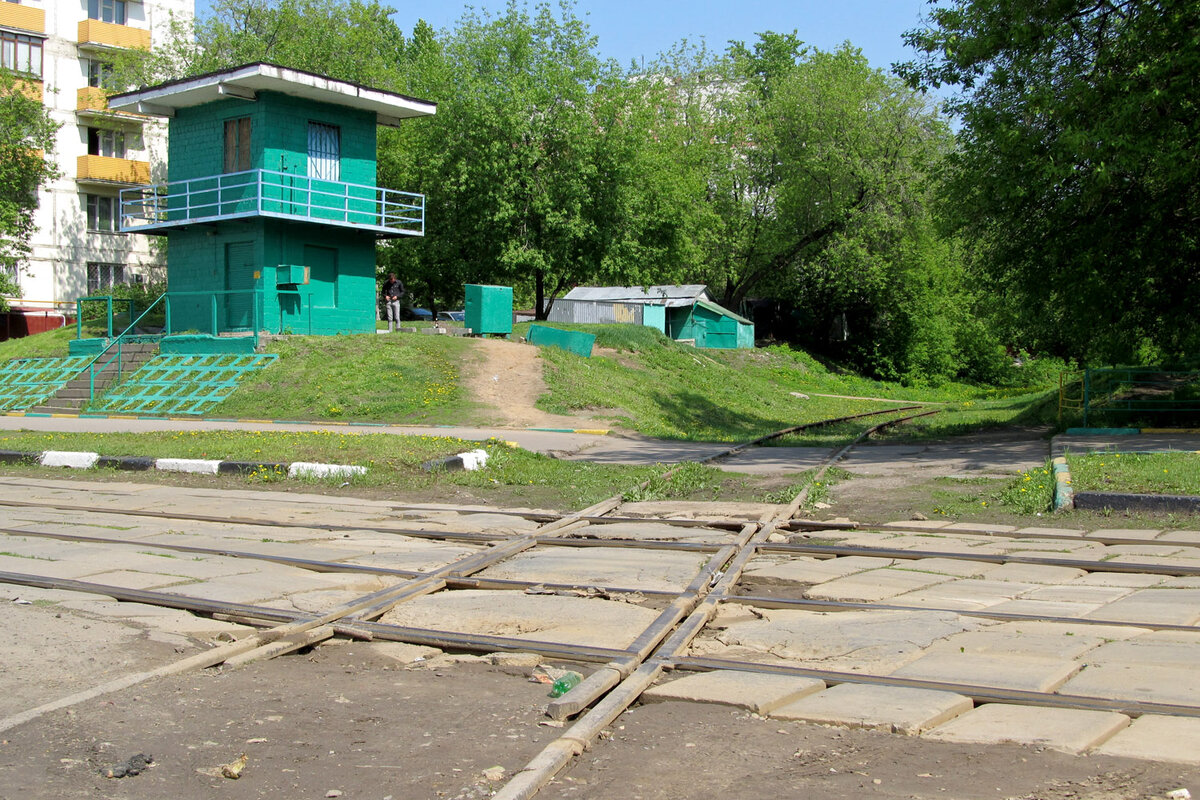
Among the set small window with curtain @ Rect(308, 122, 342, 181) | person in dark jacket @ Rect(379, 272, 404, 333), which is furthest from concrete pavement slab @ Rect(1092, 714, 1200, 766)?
small window with curtain @ Rect(308, 122, 342, 181)

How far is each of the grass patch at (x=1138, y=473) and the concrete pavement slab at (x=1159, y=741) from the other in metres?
6.63

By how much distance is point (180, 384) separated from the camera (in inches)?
1021

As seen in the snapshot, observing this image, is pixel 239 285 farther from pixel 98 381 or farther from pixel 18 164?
pixel 18 164

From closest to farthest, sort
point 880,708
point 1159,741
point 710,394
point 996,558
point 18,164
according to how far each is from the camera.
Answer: point 1159,741
point 880,708
point 996,558
point 710,394
point 18,164

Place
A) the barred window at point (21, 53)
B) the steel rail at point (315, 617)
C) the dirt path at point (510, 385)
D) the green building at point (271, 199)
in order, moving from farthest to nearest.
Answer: the barred window at point (21, 53), the green building at point (271, 199), the dirt path at point (510, 385), the steel rail at point (315, 617)

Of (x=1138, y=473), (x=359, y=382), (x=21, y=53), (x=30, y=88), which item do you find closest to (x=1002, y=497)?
(x=1138, y=473)

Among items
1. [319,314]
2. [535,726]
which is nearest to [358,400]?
[319,314]

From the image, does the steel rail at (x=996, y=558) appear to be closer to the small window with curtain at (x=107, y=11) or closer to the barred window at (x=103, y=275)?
the barred window at (x=103, y=275)

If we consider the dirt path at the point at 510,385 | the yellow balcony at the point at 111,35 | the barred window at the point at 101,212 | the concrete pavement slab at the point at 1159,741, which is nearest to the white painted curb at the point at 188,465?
the dirt path at the point at 510,385

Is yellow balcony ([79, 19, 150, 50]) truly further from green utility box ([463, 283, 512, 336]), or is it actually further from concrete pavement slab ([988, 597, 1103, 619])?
concrete pavement slab ([988, 597, 1103, 619])

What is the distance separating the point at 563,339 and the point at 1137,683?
26.1m

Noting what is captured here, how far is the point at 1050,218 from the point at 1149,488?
9437 mm

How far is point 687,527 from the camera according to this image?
9953 millimetres

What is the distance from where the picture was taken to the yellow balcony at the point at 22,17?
1829 inches
